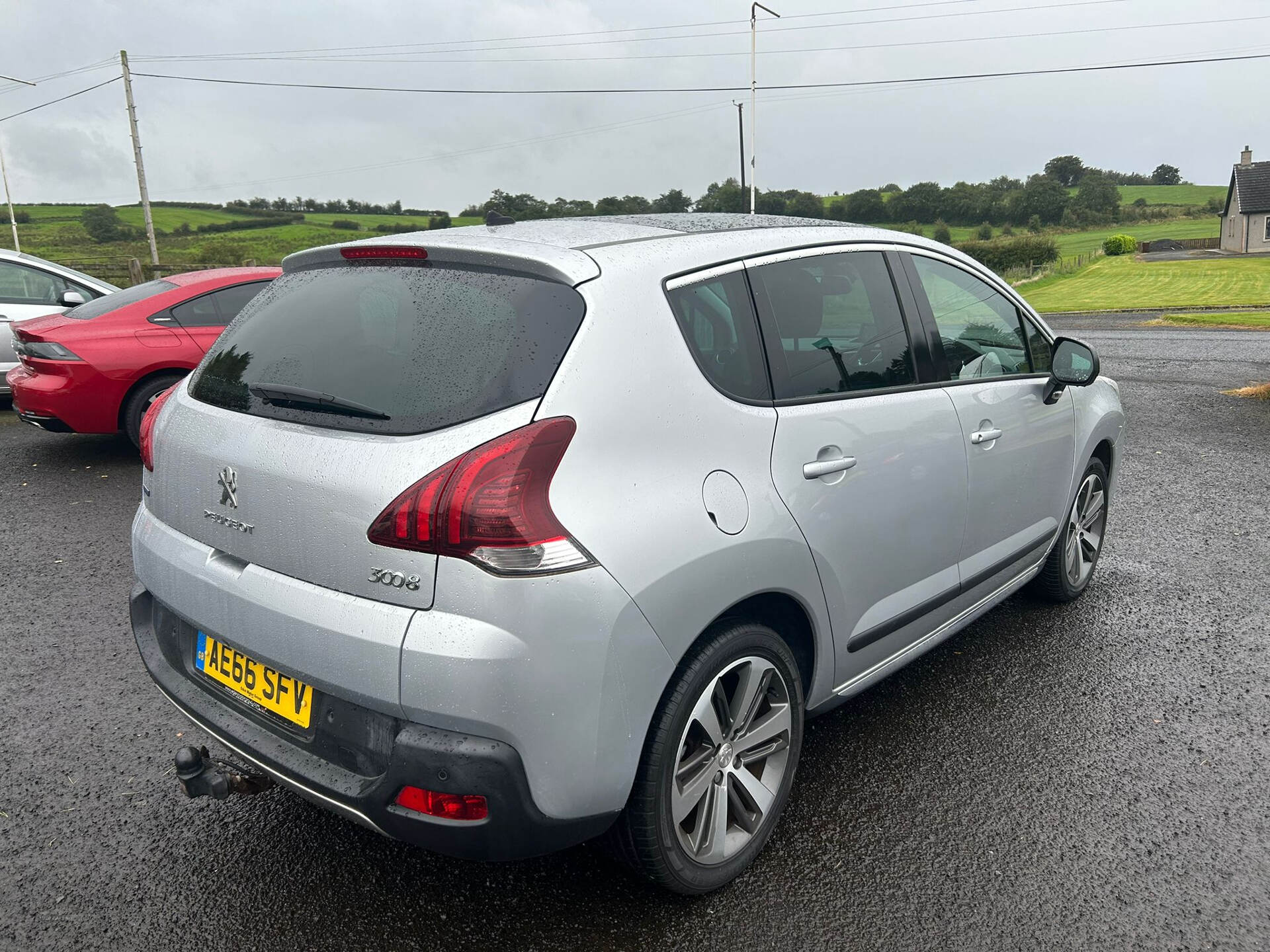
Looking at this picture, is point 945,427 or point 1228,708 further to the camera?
point 1228,708

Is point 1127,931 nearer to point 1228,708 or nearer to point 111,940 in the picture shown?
point 1228,708

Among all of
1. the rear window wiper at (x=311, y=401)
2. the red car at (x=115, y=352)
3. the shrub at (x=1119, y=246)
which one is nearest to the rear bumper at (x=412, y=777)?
the rear window wiper at (x=311, y=401)

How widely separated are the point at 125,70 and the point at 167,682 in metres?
39.4

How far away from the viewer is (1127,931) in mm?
2436

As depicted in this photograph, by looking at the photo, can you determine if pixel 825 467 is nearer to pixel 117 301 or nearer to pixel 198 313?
pixel 198 313

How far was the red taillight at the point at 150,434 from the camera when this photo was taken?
9.27 ft

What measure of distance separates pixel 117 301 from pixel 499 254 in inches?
268

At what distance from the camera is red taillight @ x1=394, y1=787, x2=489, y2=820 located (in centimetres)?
209

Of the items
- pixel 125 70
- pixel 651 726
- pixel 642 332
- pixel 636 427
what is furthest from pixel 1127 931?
pixel 125 70

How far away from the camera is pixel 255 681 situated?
7.86ft

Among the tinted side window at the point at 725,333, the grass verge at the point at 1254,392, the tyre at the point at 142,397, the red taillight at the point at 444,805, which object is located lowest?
the grass verge at the point at 1254,392

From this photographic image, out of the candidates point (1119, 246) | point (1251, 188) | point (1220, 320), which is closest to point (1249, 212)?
point (1251, 188)

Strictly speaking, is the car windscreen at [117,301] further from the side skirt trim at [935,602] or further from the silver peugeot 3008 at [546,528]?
the side skirt trim at [935,602]

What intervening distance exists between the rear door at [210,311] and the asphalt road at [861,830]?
3609mm
